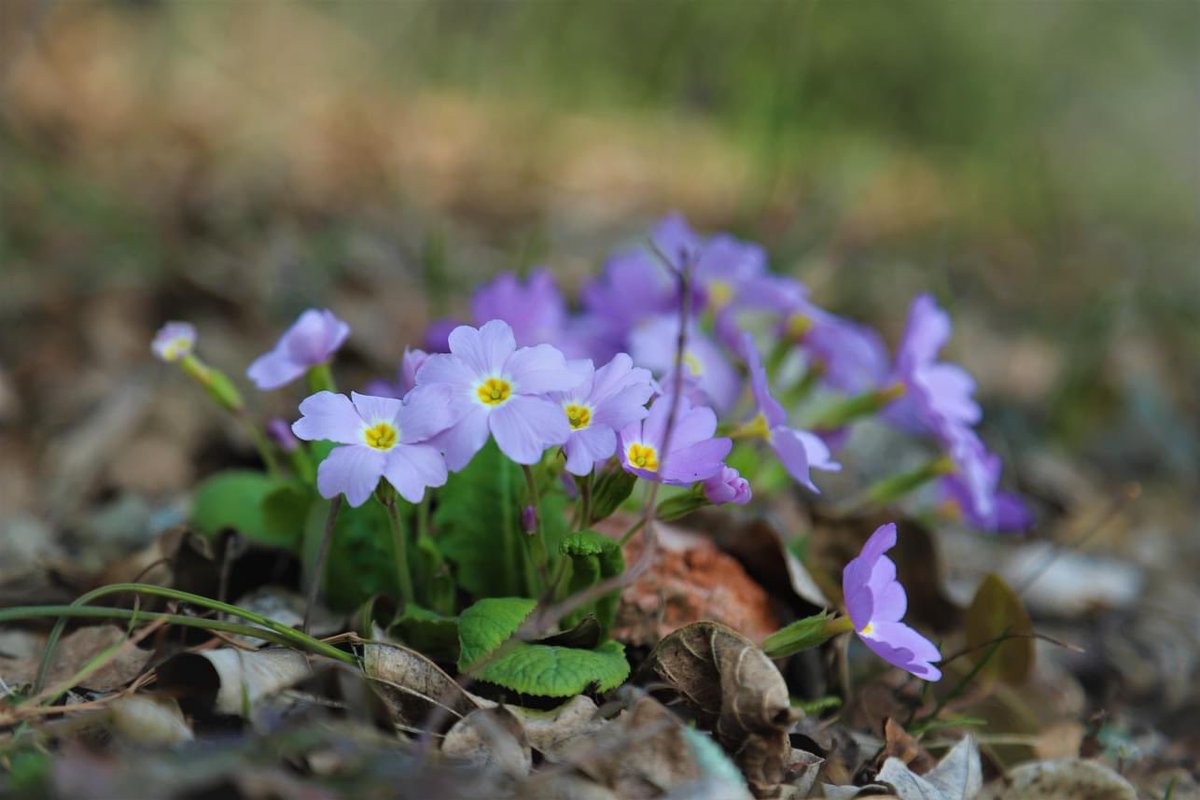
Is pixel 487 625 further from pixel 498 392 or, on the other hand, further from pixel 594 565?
pixel 498 392

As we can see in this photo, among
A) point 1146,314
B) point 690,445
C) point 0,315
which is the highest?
point 690,445

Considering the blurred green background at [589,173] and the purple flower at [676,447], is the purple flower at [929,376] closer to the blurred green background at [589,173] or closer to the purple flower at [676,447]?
the purple flower at [676,447]

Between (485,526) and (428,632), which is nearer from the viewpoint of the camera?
(428,632)

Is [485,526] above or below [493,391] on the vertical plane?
below

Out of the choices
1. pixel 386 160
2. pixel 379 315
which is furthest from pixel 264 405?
pixel 386 160

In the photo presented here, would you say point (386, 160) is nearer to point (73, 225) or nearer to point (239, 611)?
point (73, 225)

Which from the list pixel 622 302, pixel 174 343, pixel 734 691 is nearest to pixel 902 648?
pixel 734 691

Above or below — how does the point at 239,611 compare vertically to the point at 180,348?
below
